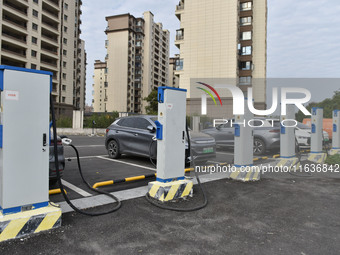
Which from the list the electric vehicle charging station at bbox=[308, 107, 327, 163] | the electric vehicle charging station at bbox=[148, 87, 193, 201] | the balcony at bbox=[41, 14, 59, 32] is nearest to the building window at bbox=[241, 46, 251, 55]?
the electric vehicle charging station at bbox=[308, 107, 327, 163]

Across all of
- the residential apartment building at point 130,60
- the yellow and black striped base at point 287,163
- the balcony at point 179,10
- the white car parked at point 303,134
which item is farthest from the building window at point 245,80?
the residential apartment building at point 130,60

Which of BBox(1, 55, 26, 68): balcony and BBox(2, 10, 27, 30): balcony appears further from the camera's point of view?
BBox(2, 10, 27, 30): balcony

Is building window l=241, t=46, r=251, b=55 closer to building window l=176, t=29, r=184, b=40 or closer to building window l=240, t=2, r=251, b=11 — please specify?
building window l=240, t=2, r=251, b=11

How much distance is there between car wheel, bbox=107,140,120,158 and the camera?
9.13 meters

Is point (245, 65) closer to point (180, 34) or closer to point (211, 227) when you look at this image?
point (180, 34)

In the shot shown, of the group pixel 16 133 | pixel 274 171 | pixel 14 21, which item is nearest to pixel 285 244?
pixel 16 133

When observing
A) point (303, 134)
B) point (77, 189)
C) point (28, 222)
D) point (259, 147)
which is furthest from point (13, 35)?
point (28, 222)

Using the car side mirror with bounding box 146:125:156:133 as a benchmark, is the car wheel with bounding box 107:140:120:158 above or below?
below

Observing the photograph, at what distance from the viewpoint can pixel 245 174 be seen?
656cm

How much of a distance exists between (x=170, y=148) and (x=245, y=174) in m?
2.71

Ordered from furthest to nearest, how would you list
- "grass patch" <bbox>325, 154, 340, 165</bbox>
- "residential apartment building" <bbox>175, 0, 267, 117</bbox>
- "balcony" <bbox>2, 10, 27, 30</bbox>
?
"balcony" <bbox>2, 10, 27, 30</bbox>
"residential apartment building" <bbox>175, 0, 267, 117</bbox>
"grass patch" <bbox>325, 154, 340, 165</bbox>

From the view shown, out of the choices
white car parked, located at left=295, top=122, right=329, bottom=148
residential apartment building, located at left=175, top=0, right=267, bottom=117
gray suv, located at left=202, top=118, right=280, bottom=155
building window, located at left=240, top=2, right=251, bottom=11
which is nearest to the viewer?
gray suv, located at left=202, top=118, right=280, bottom=155

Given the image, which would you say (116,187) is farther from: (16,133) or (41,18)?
(41,18)

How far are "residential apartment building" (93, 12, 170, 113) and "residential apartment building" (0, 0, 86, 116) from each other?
16785 mm
